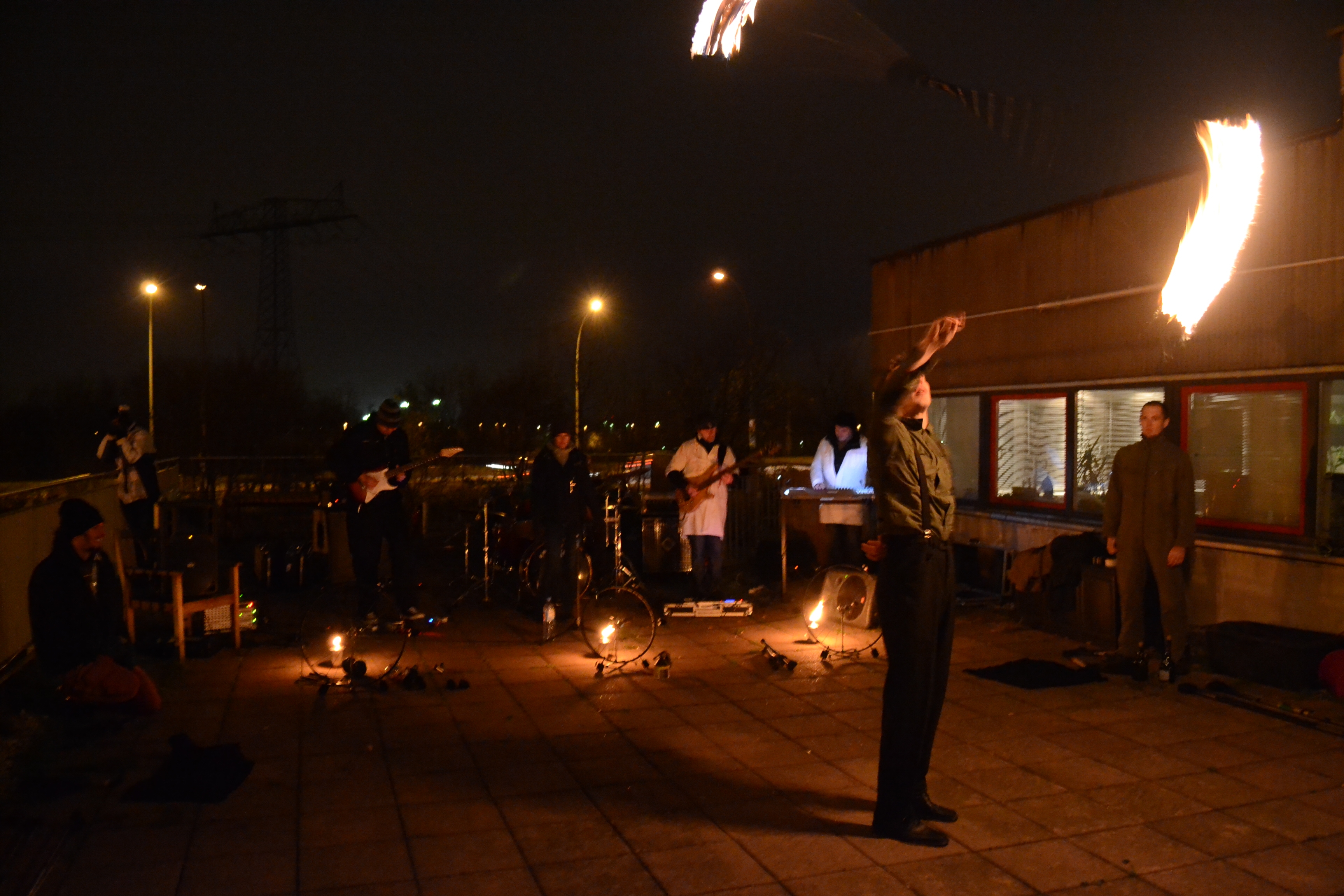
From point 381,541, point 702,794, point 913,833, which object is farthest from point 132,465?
point 913,833

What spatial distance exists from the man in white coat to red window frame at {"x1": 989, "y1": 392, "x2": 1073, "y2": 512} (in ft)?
4.56

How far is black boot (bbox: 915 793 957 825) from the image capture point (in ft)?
15.9

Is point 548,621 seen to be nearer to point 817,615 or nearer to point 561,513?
point 561,513

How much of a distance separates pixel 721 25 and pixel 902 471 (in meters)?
3.92

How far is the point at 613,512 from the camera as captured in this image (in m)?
11.3

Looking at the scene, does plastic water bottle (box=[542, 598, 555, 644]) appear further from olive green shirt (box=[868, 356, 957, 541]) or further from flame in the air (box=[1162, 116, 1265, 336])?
flame in the air (box=[1162, 116, 1265, 336])

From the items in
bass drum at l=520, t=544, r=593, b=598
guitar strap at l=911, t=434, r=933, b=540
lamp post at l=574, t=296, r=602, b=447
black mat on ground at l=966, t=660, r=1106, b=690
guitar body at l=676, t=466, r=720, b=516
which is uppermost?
lamp post at l=574, t=296, r=602, b=447

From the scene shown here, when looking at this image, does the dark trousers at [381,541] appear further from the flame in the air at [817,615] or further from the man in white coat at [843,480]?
the man in white coat at [843,480]

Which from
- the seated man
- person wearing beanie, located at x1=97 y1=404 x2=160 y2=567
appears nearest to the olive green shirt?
the seated man

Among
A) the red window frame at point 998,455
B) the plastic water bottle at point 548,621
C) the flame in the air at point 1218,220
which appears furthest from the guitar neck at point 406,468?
the flame in the air at point 1218,220

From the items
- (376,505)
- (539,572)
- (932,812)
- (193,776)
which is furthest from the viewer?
(539,572)

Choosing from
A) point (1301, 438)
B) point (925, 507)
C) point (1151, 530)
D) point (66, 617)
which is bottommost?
A: point (66, 617)

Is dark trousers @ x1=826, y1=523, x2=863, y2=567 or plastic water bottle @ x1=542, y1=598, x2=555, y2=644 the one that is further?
dark trousers @ x1=826, y1=523, x2=863, y2=567

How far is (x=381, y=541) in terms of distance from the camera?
372 inches
